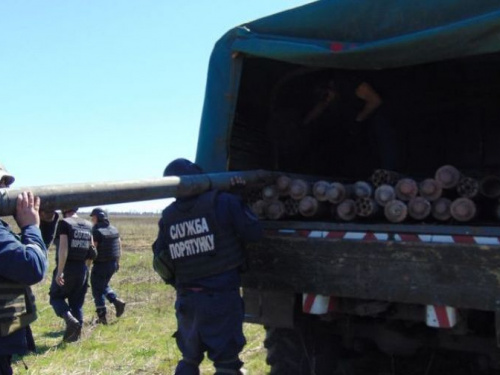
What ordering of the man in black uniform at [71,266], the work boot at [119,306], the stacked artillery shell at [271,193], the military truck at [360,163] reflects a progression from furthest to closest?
the work boot at [119,306], the man in black uniform at [71,266], the stacked artillery shell at [271,193], the military truck at [360,163]

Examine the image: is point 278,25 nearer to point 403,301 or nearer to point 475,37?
point 475,37

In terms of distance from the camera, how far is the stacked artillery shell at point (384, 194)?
414 centimetres

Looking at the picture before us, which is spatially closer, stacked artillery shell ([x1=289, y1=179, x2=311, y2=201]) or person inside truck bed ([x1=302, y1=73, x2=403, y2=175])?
stacked artillery shell ([x1=289, y1=179, x2=311, y2=201])

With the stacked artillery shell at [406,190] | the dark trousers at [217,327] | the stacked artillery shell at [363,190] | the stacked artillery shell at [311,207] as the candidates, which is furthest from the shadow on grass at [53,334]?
the stacked artillery shell at [406,190]

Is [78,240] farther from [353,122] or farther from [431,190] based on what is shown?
[431,190]

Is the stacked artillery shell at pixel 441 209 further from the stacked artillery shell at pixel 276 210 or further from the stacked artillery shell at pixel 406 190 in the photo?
the stacked artillery shell at pixel 276 210

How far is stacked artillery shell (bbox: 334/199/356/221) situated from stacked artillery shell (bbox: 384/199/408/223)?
0.86 ft

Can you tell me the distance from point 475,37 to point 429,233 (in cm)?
123

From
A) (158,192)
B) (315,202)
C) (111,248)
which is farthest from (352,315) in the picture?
(111,248)

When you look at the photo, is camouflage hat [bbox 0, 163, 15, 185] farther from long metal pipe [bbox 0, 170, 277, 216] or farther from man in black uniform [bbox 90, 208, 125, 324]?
man in black uniform [bbox 90, 208, 125, 324]

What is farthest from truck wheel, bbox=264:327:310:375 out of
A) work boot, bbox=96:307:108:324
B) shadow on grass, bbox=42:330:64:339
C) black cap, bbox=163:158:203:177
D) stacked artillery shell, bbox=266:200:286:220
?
work boot, bbox=96:307:108:324

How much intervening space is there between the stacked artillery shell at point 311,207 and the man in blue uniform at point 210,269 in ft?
1.37

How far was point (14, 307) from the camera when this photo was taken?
3.41 meters

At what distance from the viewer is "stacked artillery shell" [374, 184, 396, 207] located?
4145 millimetres
